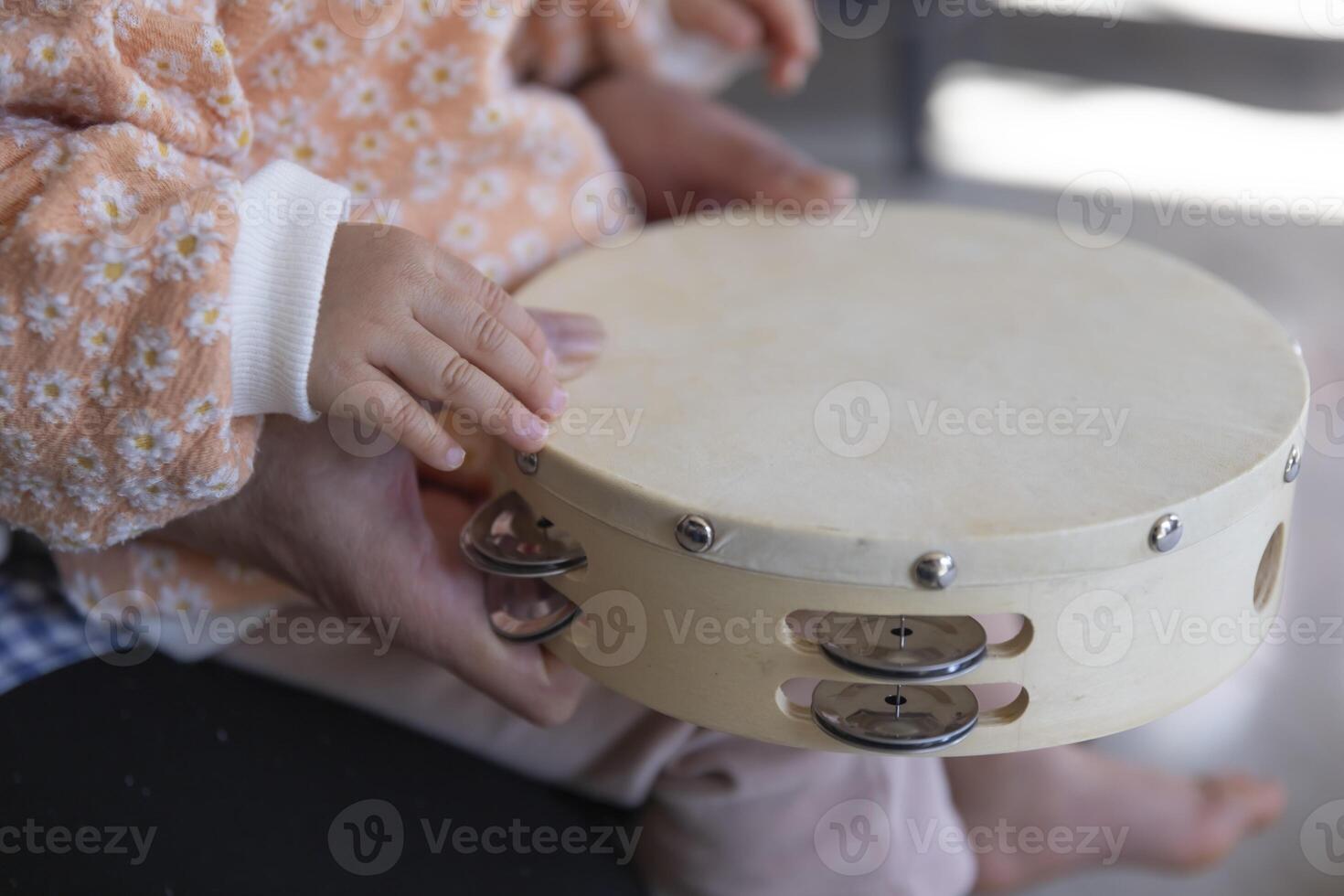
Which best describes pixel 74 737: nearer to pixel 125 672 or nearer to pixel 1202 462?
pixel 125 672

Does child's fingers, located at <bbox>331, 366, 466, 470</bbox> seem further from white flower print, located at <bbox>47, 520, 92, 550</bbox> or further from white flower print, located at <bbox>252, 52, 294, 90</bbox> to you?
white flower print, located at <bbox>252, 52, 294, 90</bbox>

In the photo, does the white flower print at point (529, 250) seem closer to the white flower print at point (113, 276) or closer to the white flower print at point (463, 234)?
the white flower print at point (463, 234)

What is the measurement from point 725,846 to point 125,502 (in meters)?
0.42

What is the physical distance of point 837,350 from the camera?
2.23 feet

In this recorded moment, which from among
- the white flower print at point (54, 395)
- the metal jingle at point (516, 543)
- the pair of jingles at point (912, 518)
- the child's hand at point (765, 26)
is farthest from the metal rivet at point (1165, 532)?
the child's hand at point (765, 26)

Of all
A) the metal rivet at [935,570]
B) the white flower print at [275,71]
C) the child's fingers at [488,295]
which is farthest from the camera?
the white flower print at [275,71]

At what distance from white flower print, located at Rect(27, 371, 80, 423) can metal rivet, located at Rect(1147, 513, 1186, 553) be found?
51cm

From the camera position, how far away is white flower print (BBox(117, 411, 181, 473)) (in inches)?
22.7

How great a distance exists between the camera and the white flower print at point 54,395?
576mm

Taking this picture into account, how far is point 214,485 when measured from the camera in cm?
61

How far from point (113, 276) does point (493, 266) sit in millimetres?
291

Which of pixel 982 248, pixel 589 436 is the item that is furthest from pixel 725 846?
pixel 982 248

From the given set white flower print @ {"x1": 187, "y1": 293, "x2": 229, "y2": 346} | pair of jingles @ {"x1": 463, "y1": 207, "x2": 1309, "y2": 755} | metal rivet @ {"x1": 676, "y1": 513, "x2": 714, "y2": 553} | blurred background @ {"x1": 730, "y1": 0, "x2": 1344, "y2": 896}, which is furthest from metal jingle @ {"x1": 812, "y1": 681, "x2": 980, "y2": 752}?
blurred background @ {"x1": 730, "y1": 0, "x2": 1344, "y2": 896}

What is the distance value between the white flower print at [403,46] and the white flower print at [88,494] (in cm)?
35
